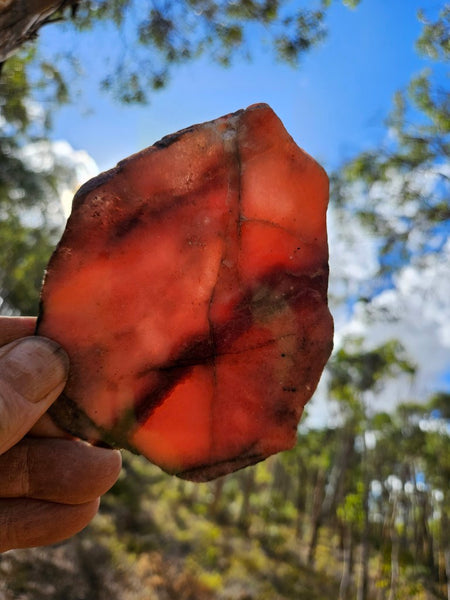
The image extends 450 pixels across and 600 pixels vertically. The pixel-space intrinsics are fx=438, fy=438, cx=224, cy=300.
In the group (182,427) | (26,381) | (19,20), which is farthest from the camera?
(19,20)

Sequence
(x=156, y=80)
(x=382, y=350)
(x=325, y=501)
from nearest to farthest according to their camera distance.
Answer: (x=156, y=80) < (x=382, y=350) < (x=325, y=501)

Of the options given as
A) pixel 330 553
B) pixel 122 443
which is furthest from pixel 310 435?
pixel 122 443

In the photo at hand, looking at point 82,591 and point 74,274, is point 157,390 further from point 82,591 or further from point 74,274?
point 82,591

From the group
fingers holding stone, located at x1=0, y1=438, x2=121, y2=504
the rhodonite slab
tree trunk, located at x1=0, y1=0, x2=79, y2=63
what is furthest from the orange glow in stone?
tree trunk, located at x1=0, y1=0, x2=79, y2=63

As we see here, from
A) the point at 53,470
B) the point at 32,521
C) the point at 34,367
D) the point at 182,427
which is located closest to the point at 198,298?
the point at 182,427

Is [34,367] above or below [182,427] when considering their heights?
above

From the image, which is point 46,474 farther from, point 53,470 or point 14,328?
point 14,328

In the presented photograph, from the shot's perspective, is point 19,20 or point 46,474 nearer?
point 46,474
